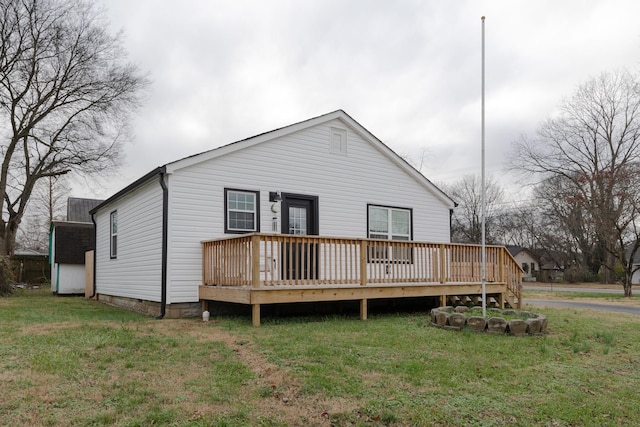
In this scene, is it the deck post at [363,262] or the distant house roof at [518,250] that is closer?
the deck post at [363,262]

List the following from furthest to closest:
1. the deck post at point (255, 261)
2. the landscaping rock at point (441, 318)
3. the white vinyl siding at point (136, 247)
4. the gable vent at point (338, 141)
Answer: the gable vent at point (338, 141) < the white vinyl siding at point (136, 247) < the landscaping rock at point (441, 318) < the deck post at point (255, 261)

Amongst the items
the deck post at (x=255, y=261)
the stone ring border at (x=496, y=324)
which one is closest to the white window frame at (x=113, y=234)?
the deck post at (x=255, y=261)

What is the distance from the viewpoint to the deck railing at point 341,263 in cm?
902

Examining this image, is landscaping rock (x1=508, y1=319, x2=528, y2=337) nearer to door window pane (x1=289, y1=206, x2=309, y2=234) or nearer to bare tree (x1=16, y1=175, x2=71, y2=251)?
door window pane (x1=289, y1=206, x2=309, y2=234)

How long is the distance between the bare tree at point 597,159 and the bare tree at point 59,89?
23.1 metres

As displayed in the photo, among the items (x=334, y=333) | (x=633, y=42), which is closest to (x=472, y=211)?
(x=633, y=42)

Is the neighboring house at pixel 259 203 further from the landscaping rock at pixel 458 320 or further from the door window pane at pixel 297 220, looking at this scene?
the landscaping rock at pixel 458 320

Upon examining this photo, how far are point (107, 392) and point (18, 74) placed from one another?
63.8 feet

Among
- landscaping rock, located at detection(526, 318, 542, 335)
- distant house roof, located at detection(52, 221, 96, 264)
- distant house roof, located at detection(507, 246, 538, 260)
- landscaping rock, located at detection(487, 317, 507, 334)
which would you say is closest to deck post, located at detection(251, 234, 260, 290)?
landscaping rock, located at detection(487, 317, 507, 334)

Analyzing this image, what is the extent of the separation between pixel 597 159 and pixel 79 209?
35.0 m

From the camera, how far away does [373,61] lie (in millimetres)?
14609

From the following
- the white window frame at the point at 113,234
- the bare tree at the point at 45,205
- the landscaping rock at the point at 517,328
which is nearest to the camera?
the landscaping rock at the point at 517,328

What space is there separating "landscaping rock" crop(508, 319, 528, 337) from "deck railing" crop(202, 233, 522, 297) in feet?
9.63

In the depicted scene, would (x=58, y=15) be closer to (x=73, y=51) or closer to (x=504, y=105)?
(x=73, y=51)
